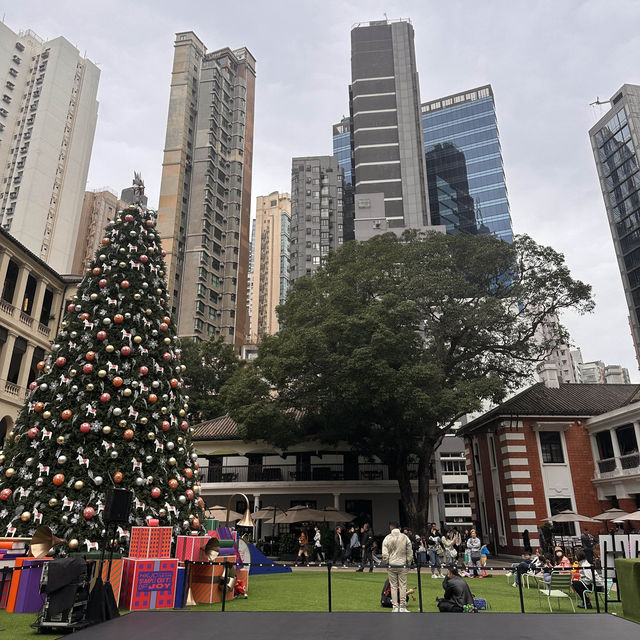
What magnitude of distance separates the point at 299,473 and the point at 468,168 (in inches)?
3292

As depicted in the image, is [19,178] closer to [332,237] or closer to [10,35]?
[10,35]

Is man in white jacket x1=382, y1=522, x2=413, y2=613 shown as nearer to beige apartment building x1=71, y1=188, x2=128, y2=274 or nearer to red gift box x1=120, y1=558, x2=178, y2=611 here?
red gift box x1=120, y1=558, x2=178, y2=611

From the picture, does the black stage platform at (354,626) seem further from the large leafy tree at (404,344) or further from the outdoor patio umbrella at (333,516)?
the outdoor patio umbrella at (333,516)

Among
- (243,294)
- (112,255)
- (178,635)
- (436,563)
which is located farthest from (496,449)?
(243,294)

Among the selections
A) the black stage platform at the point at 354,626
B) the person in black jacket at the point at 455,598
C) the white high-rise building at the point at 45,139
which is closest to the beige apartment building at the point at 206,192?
the white high-rise building at the point at 45,139

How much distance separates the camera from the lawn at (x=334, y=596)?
9.96 metres

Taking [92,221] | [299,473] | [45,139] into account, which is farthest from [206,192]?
[299,473]

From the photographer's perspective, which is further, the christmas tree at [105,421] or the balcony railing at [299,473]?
the balcony railing at [299,473]

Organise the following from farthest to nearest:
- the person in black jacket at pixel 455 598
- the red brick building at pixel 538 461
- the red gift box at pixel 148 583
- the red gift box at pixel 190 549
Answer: the red brick building at pixel 538 461
the red gift box at pixel 190 549
the red gift box at pixel 148 583
the person in black jacket at pixel 455 598

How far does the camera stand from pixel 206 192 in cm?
7825

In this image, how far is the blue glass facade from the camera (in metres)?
97.8

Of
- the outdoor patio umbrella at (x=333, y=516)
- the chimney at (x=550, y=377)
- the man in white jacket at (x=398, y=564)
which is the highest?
the chimney at (x=550, y=377)

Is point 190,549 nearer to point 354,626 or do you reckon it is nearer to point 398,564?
point 398,564

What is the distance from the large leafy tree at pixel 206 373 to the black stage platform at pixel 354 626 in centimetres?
3276
